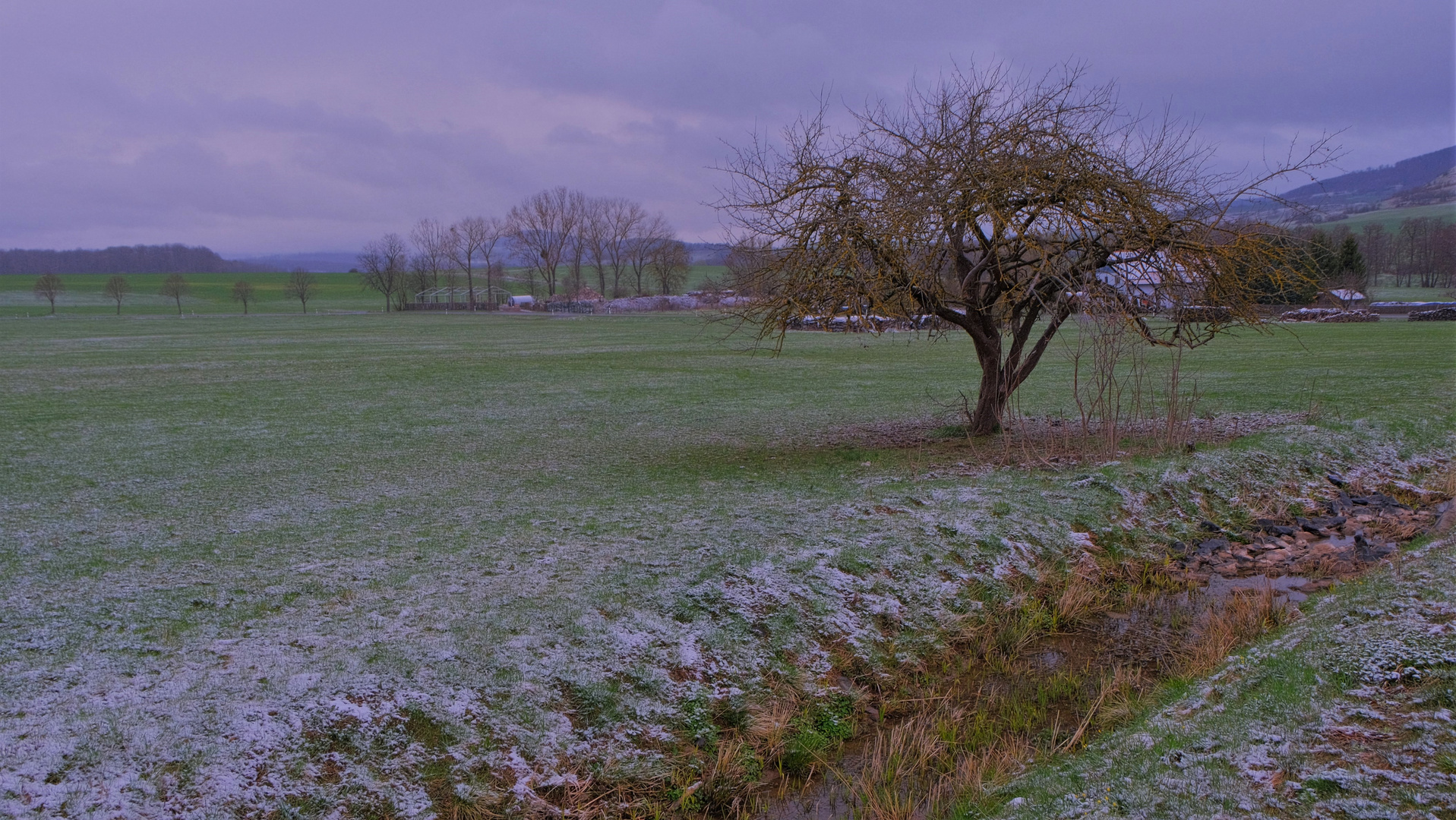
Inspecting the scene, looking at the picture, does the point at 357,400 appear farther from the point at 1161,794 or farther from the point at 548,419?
the point at 1161,794

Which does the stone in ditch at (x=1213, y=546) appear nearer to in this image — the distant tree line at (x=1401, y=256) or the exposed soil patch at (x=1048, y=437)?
the exposed soil patch at (x=1048, y=437)

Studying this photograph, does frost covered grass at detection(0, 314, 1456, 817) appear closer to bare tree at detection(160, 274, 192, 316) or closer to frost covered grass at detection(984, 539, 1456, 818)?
frost covered grass at detection(984, 539, 1456, 818)

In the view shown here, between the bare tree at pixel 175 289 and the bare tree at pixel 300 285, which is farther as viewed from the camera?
the bare tree at pixel 300 285

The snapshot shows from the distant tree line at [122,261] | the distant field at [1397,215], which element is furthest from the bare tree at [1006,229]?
the distant tree line at [122,261]

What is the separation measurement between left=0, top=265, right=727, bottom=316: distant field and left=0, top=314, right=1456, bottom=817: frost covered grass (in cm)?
7671

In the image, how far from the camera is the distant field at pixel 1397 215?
382 feet

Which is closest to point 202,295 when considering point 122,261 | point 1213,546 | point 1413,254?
point 122,261

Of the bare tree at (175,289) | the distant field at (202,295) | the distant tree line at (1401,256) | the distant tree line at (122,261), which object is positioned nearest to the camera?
the distant tree line at (1401,256)

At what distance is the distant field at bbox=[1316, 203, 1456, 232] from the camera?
382 ft

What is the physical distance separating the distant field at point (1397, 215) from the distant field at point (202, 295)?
89.3 m

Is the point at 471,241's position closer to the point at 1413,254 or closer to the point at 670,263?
the point at 670,263

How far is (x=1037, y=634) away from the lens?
7012mm

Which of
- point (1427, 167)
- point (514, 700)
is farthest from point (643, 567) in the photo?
point (1427, 167)

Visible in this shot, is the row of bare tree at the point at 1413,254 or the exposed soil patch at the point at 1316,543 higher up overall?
the row of bare tree at the point at 1413,254
